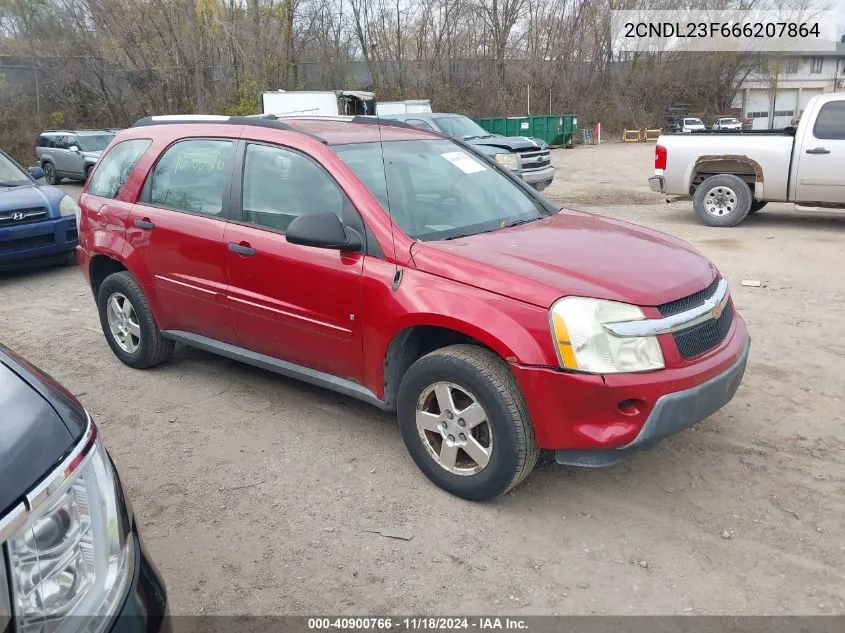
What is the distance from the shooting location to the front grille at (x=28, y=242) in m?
8.09

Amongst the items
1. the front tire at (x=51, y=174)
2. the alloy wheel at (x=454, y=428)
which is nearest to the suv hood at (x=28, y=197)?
the alloy wheel at (x=454, y=428)

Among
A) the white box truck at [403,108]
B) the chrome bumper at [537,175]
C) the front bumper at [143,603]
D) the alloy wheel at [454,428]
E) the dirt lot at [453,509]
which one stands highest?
the white box truck at [403,108]

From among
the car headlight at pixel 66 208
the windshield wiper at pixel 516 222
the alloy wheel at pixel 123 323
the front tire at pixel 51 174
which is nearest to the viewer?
the windshield wiper at pixel 516 222

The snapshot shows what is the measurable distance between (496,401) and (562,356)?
363 mm

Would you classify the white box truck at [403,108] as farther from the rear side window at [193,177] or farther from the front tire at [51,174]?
the rear side window at [193,177]

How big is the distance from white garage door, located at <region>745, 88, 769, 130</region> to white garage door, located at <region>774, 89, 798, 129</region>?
1.14 m

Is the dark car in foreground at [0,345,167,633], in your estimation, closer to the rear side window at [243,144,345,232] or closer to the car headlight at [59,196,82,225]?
the rear side window at [243,144,345,232]

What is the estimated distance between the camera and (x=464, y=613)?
8.86 ft

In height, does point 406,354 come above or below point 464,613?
above

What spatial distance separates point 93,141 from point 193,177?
17011mm

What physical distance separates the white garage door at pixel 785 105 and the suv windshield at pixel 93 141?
54.4 metres

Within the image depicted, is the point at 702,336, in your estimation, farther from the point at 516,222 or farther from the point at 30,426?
the point at 30,426

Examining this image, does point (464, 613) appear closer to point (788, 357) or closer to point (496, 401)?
point (496, 401)

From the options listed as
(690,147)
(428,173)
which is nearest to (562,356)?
(428,173)
